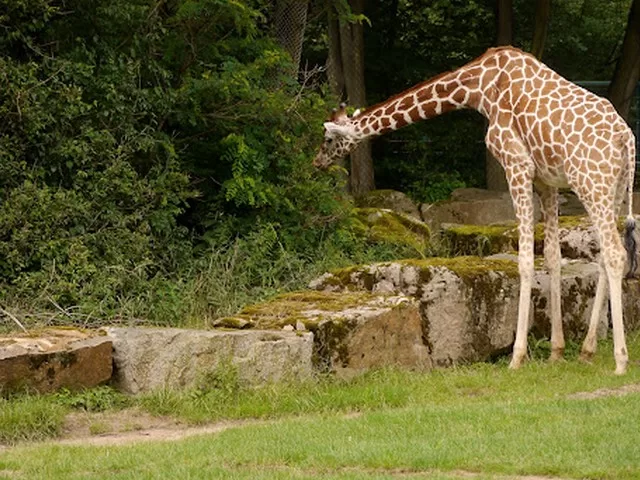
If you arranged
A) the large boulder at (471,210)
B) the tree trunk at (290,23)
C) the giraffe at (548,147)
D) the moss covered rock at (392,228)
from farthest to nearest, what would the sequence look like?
1. the large boulder at (471,210)
2. the tree trunk at (290,23)
3. the moss covered rock at (392,228)
4. the giraffe at (548,147)

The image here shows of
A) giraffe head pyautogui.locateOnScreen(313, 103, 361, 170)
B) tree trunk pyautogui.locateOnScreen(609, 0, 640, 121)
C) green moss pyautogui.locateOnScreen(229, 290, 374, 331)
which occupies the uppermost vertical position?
tree trunk pyautogui.locateOnScreen(609, 0, 640, 121)

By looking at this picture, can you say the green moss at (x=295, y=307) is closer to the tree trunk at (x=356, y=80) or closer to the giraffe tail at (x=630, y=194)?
the giraffe tail at (x=630, y=194)

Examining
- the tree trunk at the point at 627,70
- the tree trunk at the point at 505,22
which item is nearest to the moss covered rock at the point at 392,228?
the tree trunk at the point at 505,22

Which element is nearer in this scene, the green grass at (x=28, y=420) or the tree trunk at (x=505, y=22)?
the green grass at (x=28, y=420)

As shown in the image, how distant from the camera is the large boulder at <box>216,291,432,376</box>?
11312 millimetres

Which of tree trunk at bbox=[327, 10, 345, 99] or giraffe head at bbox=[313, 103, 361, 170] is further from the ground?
tree trunk at bbox=[327, 10, 345, 99]

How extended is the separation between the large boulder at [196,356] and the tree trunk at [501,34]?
45.2 ft

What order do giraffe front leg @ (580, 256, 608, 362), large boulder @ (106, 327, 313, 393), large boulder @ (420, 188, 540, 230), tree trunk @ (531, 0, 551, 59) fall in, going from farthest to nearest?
tree trunk @ (531, 0, 551, 59), large boulder @ (420, 188, 540, 230), giraffe front leg @ (580, 256, 608, 362), large boulder @ (106, 327, 313, 393)

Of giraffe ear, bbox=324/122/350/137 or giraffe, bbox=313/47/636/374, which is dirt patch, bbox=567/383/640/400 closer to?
giraffe, bbox=313/47/636/374

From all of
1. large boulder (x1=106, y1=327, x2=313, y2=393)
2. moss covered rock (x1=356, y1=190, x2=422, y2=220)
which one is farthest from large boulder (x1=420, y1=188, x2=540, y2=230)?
large boulder (x1=106, y1=327, x2=313, y2=393)

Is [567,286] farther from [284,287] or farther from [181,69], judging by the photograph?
[181,69]

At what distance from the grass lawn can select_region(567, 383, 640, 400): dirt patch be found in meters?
0.07

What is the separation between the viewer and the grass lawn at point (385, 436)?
26.2 feet

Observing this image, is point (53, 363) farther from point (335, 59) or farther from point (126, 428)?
point (335, 59)
